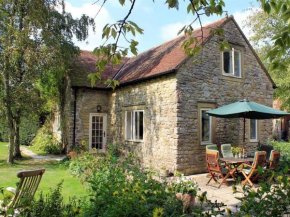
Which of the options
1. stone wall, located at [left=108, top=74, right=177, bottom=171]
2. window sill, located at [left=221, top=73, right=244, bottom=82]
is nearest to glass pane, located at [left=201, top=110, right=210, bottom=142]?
stone wall, located at [left=108, top=74, right=177, bottom=171]

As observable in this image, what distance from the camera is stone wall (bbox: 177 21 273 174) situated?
935 cm

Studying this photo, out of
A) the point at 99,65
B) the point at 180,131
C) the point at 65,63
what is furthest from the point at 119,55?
the point at 65,63

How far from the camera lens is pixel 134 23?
271 centimetres

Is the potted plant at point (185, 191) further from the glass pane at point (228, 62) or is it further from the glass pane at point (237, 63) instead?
the glass pane at point (237, 63)

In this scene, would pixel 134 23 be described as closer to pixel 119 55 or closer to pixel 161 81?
pixel 119 55

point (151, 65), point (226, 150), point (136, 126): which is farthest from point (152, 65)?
point (226, 150)

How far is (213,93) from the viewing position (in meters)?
10.3

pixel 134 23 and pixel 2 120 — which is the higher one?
pixel 134 23

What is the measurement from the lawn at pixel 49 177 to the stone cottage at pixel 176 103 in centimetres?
215

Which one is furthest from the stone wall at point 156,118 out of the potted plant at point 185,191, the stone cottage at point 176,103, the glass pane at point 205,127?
the potted plant at point 185,191

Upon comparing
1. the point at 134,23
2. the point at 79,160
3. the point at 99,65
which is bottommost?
the point at 79,160

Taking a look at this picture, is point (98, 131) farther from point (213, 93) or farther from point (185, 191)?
point (185, 191)

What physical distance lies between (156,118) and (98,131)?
461 cm

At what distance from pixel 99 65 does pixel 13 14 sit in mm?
10230
